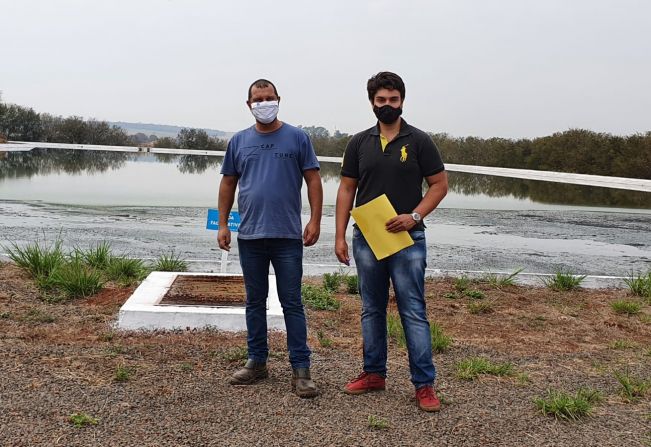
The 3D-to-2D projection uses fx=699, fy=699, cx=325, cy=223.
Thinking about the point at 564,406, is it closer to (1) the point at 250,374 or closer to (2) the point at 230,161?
(1) the point at 250,374

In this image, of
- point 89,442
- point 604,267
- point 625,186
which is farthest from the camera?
point 625,186

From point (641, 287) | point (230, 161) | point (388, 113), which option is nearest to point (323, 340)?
point (230, 161)

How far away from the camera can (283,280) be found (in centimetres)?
424

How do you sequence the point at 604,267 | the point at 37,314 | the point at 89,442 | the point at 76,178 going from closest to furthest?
the point at 89,442
the point at 37,314
the point at 604,267
the point at 76,178

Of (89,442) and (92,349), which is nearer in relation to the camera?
(89,442)

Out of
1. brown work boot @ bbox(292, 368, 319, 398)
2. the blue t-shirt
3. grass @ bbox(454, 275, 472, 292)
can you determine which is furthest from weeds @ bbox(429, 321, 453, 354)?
grass @ bbox(454, 275, 472, 292)

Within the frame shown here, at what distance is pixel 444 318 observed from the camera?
259 inches

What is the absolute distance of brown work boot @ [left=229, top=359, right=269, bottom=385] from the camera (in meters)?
4.33

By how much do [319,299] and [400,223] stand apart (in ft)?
10.1

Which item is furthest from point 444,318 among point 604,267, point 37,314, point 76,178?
point 76,178

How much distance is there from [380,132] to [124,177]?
24.2 m

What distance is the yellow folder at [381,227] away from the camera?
3.98 m

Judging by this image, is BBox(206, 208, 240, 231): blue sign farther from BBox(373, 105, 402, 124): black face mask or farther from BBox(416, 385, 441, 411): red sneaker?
BBox(416, 385, 441, 411): red sneaker

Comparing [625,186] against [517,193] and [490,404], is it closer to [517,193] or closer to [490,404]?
[517,193]
